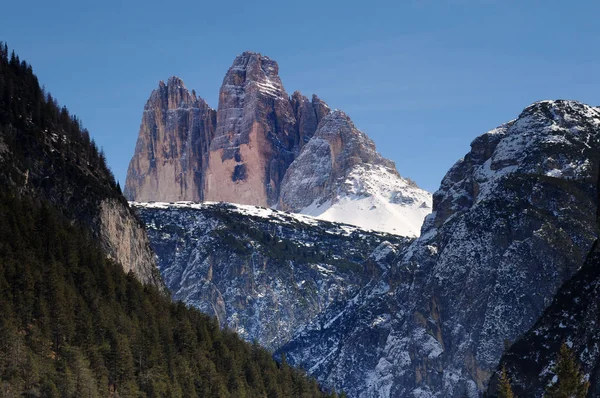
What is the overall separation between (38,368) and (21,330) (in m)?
15.1

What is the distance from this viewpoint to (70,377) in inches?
7303

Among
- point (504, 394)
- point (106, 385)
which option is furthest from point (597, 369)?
point (106, 385)

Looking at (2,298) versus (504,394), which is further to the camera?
(2,298)

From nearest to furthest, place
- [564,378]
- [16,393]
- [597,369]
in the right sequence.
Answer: [564,378], [16,393], [597,369]

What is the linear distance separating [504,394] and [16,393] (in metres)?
63.7

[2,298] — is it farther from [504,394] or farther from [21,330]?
[504,394]

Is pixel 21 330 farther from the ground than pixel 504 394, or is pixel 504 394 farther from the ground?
pixel 21 330

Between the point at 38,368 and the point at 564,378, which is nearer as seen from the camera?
the point at 564,378

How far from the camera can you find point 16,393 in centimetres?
17712

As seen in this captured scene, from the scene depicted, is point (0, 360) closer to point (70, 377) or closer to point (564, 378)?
point (70, 377)

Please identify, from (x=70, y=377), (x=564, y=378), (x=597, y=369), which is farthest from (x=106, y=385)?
(x=564, y=378)

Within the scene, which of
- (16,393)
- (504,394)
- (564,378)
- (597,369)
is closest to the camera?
(564,378)

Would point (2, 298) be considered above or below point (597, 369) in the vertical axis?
above

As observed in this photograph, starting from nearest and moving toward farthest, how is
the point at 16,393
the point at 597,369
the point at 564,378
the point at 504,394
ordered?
the point at 564,378
the point at 504,394
the point at 16,393
the point at 597,369
